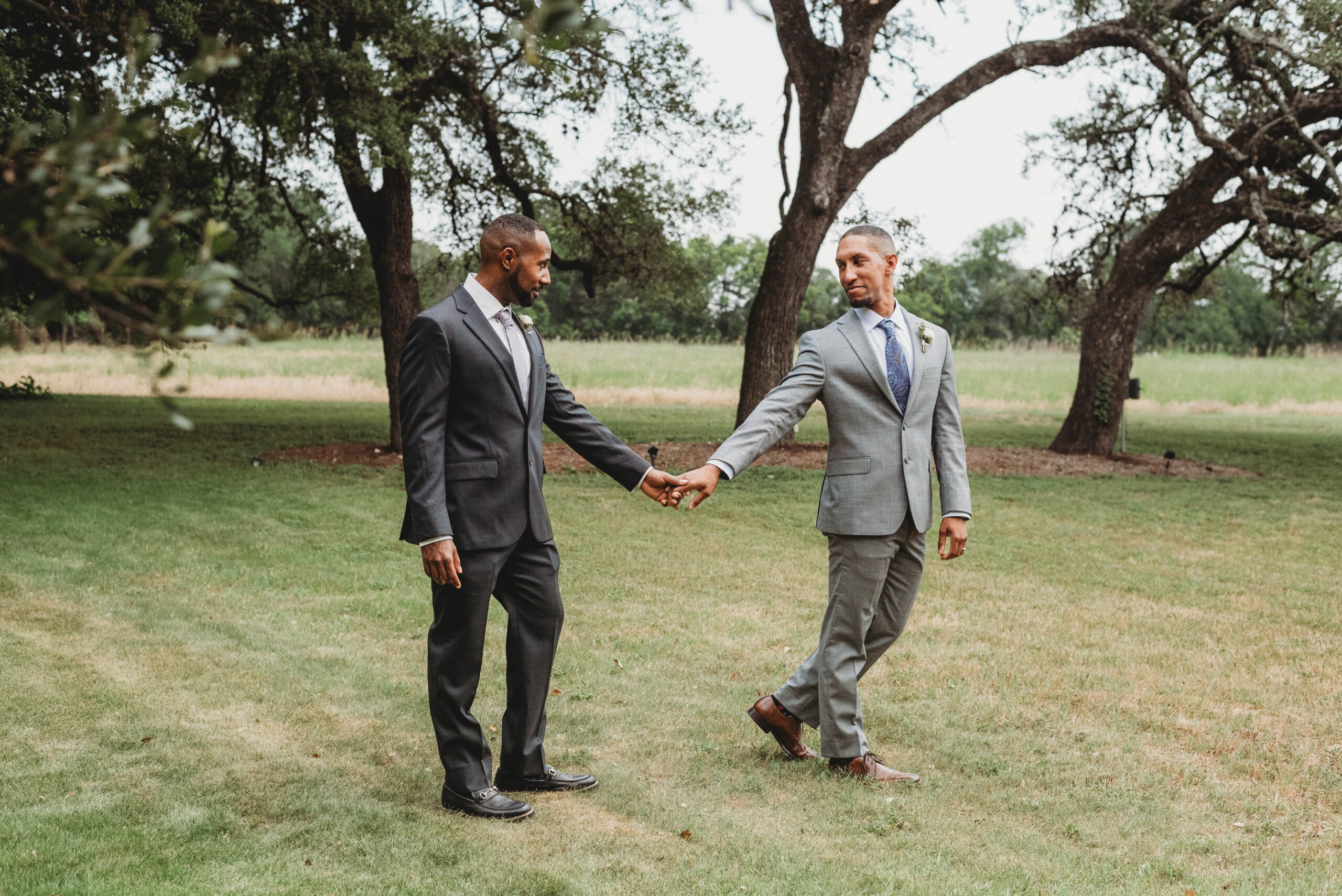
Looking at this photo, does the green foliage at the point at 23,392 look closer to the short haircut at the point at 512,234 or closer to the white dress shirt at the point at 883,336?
the short haircut at the point at 512,234

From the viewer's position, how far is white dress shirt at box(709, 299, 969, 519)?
5.00 meters

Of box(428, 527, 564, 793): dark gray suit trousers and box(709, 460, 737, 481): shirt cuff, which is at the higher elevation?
box(709, 460, 737, 481): shirt cuff

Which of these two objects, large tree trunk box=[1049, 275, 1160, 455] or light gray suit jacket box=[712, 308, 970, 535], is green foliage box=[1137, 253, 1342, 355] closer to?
large tree trunk box=[1049, 275, 1160, 455]

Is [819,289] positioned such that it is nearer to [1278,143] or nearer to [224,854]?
[1278,143]

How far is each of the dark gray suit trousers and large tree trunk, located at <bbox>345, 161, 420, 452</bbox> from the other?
38.8 feet

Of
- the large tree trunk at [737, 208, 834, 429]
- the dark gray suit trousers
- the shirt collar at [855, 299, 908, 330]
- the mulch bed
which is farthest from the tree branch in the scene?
the dark gray suit trousers

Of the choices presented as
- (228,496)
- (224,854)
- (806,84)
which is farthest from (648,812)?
(806,84)

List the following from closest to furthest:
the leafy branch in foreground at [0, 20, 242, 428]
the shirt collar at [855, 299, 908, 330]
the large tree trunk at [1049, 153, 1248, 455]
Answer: the leafy branch in foreground at [0, 20, 242, 428] → the shirt collar at [855, 299, 908, 330] → the large tree trunk at [1049, 153, 1248, 455]

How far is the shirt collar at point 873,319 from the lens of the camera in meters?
5.05

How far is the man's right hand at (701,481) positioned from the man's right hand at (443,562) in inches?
41.2

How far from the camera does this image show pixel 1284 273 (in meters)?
19.5

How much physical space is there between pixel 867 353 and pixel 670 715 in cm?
217

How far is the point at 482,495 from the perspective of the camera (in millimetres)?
4488

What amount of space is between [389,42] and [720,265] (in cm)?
7846
